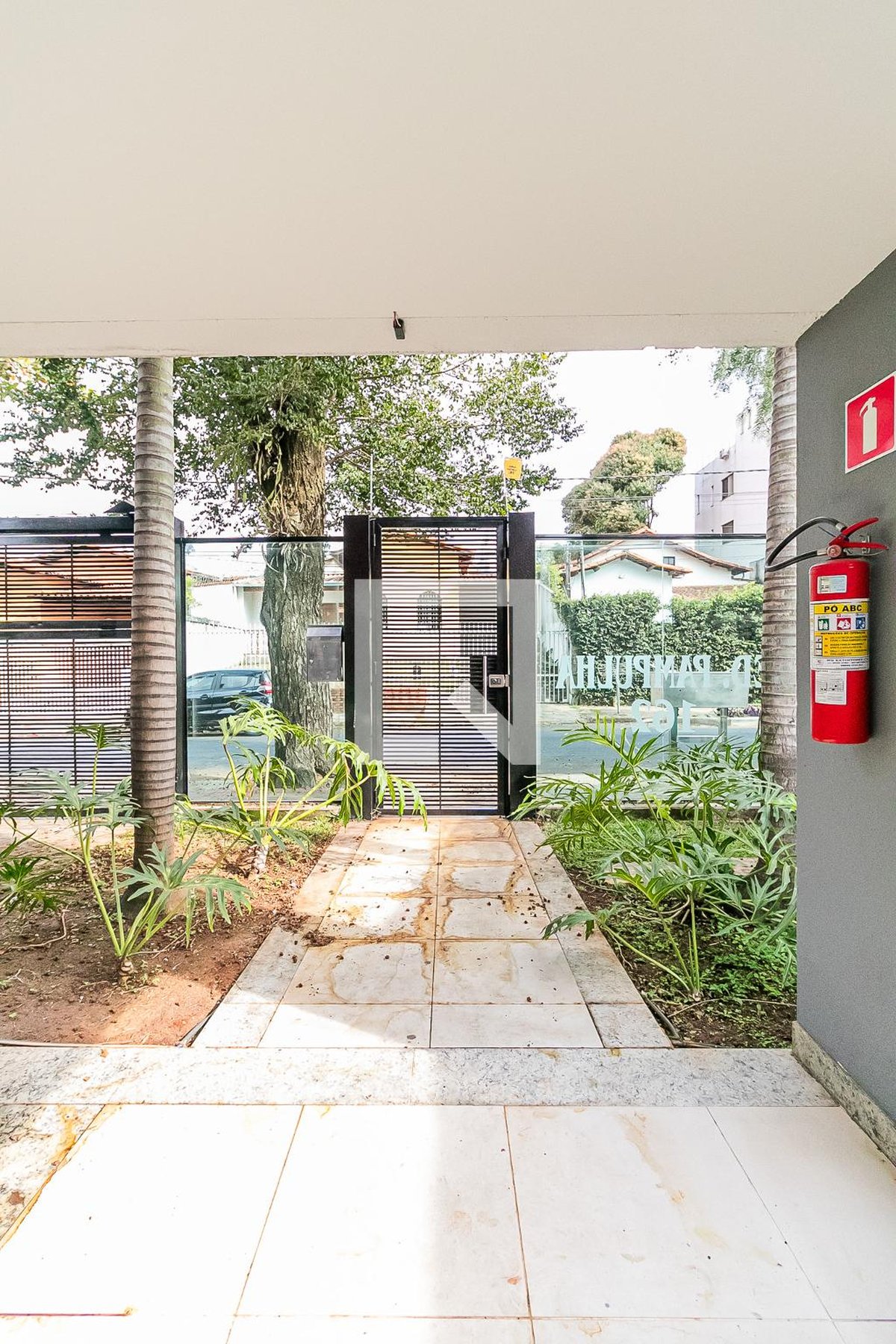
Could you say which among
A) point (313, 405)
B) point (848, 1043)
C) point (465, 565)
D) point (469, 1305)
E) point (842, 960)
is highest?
point (313, 405)

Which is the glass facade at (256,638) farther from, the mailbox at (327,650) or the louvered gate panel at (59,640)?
the louvered gate panel at (59,640)

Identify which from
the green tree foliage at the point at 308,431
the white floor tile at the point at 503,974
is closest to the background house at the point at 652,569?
the green tree foliage at the point at 308,431

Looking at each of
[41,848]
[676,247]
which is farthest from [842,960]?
[41,848]

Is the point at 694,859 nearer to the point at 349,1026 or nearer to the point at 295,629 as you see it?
the point at 349,1026

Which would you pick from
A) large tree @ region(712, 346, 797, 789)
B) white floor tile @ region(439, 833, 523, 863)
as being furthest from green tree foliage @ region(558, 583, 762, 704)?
large tree @ region(712, 346, 797, 789)

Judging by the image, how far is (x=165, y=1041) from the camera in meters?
2.14

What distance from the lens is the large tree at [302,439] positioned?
17.8ft

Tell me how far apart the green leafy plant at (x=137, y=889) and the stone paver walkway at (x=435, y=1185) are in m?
0.40

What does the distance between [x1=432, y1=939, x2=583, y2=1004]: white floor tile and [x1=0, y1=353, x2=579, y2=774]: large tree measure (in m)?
2.59

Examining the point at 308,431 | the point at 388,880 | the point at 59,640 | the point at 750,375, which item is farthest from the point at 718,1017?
the point at 750,375

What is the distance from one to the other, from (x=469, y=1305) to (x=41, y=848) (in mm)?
3622

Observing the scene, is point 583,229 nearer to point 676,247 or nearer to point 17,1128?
point 676,247

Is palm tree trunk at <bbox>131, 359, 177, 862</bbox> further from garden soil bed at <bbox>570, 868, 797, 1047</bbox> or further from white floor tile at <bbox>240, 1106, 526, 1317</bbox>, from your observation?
garden soil bed at <bbox>570, 868, 797, 1047</bbox>

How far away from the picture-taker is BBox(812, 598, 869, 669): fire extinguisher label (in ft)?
5.41
